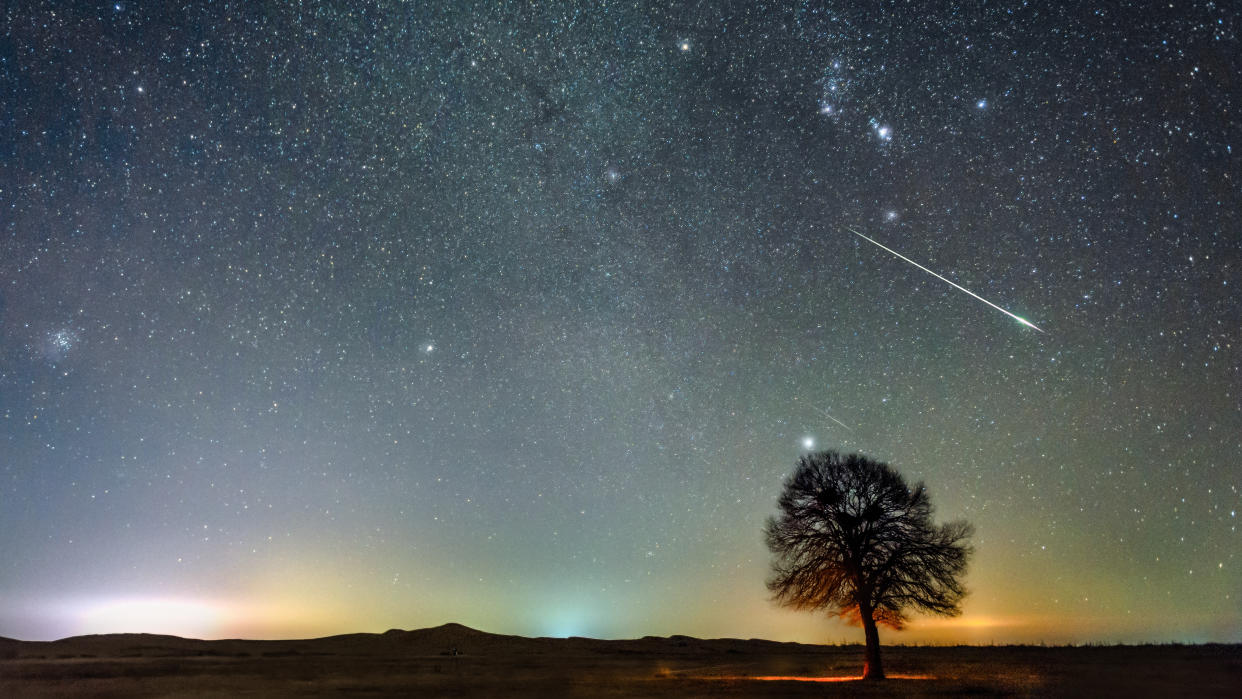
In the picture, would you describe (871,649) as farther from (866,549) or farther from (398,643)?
(398,643)

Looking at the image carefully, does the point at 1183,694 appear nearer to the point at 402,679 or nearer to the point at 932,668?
the point at 932,668

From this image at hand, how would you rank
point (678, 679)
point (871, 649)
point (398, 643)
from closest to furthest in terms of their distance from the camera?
point (871, 649) < point (678, 679) < point (398, 643)

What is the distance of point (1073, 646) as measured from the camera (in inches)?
1470

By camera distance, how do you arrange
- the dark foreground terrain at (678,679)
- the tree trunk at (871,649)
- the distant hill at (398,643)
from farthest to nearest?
the distant hill at (398,643) → the tree trunk at (871,649) → the dark foreground terrain at (678,679)

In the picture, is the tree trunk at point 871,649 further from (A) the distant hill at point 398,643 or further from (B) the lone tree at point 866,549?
(A) the distant hill at point 398,643

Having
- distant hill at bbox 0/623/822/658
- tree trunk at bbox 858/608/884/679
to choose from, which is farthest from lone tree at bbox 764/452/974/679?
distant hill at bbox 0/623/822/658

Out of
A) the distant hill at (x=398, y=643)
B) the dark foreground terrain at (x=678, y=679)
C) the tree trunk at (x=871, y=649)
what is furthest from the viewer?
the distant hill at (x=398, y=643)

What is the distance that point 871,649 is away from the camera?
23.0 m

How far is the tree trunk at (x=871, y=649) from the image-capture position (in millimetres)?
22545

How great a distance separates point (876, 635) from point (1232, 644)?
28.1m

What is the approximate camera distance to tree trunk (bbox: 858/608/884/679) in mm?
22545

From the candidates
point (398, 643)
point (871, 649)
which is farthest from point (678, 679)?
point (398, 643)

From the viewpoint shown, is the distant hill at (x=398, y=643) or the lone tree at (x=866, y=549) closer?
the lone tree at (x=866, y=549)

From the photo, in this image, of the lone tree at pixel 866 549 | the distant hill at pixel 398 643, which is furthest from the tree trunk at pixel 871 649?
the distant hill at pixel 398 643
